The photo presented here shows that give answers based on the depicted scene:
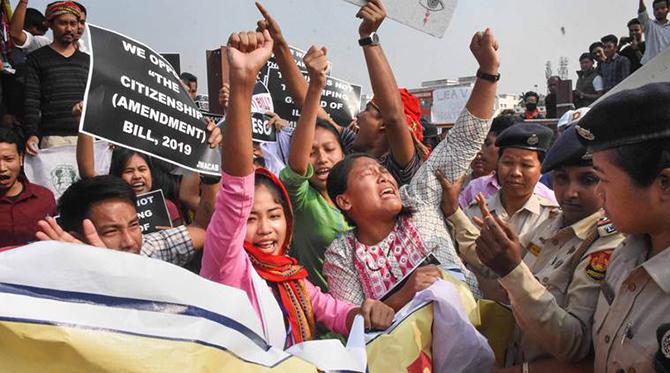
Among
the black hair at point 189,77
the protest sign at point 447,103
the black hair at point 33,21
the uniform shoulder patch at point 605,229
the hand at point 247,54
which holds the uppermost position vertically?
the black hair at point 33,21

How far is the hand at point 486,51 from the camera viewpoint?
116 inches

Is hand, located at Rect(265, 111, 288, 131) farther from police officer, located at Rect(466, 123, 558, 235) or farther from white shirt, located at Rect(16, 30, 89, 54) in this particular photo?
white shirt, located at Rect(16, 30, 89, 54)

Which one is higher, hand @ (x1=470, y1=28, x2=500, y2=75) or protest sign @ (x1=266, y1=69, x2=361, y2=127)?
protest sign @ (x1=266, y1=69, x2=361, y2=127)

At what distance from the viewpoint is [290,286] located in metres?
2.45

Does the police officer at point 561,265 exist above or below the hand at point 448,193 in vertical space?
below

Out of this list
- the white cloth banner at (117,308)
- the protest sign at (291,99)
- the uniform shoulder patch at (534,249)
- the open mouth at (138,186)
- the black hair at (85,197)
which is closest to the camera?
the white cloth banner at (117,308)

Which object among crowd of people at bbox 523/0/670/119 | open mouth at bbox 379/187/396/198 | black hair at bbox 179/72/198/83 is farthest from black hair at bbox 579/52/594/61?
open mouth at bbox 379/187/396/198

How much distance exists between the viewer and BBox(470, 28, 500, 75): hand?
2.95m

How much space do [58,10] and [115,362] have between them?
5.21 meters

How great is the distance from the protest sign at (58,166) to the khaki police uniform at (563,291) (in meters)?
3.47

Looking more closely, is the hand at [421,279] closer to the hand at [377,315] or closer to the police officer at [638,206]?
the hand at [377,315]

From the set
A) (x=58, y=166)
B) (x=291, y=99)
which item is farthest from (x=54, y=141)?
(x=291, y=99)

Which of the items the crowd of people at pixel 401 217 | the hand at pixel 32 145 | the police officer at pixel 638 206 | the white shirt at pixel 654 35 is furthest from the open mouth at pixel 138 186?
the white shirt at pixel 654 35

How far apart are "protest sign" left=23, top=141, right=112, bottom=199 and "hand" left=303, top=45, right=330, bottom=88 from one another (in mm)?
2205
